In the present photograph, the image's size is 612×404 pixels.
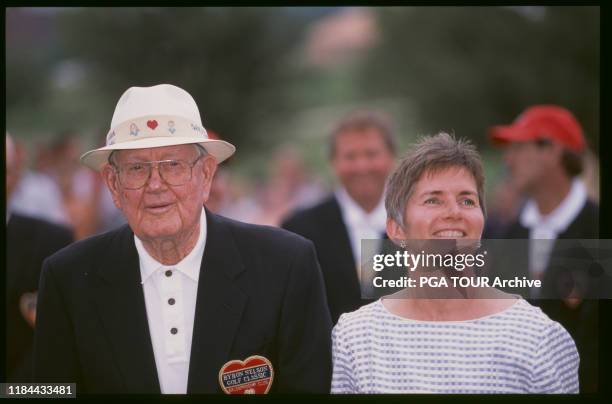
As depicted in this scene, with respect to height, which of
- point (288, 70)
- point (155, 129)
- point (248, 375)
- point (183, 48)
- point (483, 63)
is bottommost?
point (248, 375)

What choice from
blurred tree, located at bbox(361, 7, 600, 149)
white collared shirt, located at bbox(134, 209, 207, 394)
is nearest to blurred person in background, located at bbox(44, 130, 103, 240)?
white collared shirt, located at bbox(134, 209, 207, 394)

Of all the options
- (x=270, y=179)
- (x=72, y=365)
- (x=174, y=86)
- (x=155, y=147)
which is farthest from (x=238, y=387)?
(x=270, y=179)

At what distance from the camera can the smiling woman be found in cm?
→ 287

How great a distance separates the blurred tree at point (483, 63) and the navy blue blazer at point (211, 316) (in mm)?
1684

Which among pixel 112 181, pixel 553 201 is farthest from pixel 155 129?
pixel 553 201

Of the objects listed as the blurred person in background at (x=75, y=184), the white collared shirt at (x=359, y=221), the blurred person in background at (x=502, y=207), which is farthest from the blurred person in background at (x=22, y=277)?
the blurred person in background at (x=502, y=207)

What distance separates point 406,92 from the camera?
8852mm

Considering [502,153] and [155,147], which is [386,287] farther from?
[502,153]

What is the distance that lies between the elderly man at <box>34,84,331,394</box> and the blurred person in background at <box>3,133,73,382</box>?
1.19 ft

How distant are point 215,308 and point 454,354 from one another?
2.91 feet

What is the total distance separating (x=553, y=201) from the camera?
3869 millimetres

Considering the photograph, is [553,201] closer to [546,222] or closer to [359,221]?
[546,222]

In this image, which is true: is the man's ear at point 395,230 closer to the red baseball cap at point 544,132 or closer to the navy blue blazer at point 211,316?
the navy blue blazer at point 211,316
